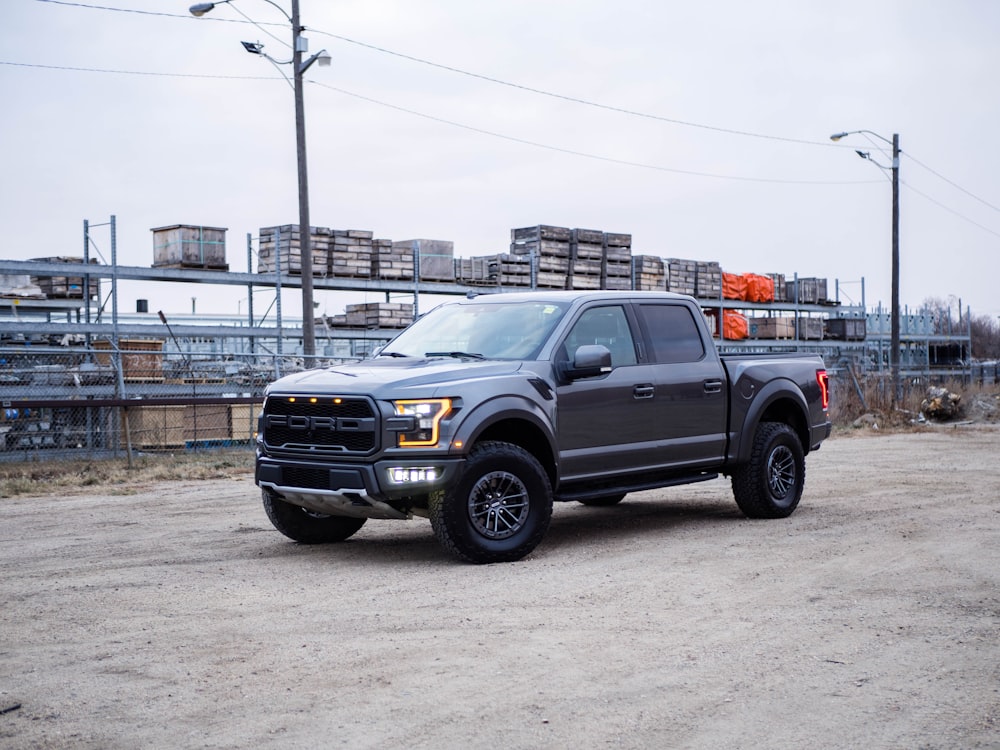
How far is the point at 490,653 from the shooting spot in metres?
6.30

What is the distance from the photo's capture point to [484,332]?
10156 mm

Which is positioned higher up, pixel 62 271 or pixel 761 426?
pixel 62 271

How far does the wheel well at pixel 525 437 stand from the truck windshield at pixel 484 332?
60 cm

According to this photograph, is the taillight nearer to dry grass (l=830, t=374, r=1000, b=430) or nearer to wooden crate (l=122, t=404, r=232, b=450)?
wooden crate (l=122, t=404, r=232, b=450)

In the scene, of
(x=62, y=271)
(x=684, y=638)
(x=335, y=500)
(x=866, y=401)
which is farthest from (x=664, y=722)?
(x=866, y=401)

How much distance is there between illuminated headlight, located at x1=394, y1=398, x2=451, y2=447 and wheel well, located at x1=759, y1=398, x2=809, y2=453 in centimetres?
423

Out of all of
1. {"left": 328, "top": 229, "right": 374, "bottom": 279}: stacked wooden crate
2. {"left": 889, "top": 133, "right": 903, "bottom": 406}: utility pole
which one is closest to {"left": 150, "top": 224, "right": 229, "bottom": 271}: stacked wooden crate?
{"left": 328, "top": 229, "right": 374, "bottom": 279}: stacked wooden crate

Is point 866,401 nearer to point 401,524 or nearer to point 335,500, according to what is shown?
point 401,524

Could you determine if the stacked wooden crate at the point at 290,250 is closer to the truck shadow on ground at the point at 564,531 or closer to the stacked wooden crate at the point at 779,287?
the truck shadow on ground at the point at 564,531

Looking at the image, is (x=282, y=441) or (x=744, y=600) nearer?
(x=744, y=600)

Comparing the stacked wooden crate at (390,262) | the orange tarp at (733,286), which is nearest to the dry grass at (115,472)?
the stacked wooden crate at (390,262)

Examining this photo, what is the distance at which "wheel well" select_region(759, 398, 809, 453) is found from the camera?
11906 millimetres

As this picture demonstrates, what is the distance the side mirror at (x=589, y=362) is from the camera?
9461mm

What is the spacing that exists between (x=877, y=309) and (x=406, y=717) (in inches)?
1927
